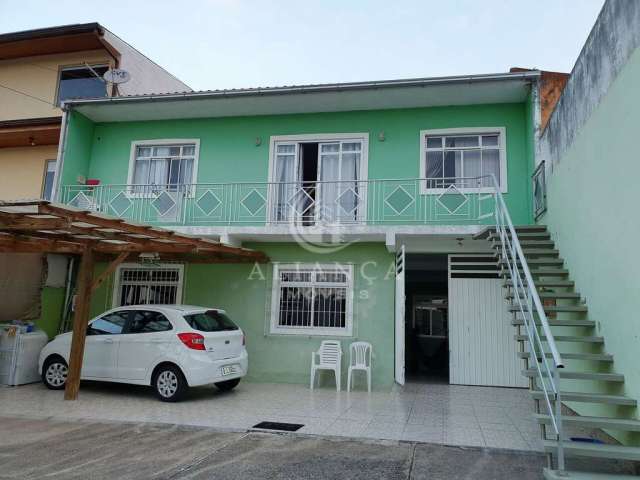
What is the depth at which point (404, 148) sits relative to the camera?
10633 mm

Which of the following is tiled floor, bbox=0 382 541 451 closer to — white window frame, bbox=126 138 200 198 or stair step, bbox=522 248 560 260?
stair step, bbox=522 248 560 260

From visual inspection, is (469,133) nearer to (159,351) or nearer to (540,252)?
(540,252)

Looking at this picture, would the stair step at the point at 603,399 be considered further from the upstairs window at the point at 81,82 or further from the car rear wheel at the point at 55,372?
the upstairs window at the point at 81,82

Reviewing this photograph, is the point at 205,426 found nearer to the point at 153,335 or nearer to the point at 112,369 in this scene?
the point at 153,335

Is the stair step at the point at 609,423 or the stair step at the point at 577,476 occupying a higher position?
the stair step at the point at 609,423

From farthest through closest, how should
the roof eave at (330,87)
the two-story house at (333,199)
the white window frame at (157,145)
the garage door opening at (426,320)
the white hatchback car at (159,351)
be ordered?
the garage door opening at (426,320), the white window frame at (157,145), the two-story house at (333,199), the roof eave at (330,87), the white hatchback car at (159,351)

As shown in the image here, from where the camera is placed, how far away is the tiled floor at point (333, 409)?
6.41 meters

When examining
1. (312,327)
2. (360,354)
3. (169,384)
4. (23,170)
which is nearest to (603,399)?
(360,354)

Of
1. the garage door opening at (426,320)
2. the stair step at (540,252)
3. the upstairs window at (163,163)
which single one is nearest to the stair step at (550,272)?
the stair step at (540,252)

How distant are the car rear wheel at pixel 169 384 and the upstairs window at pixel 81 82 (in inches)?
333

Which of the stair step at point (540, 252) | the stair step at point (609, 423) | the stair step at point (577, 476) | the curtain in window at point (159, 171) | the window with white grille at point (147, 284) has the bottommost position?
the stair step at point (577, 476)

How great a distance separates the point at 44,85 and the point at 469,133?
448 inches

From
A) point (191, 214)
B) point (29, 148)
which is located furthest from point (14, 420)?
point (29, 148)

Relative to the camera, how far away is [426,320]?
1458 cm
